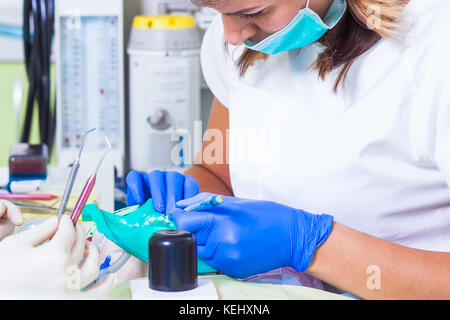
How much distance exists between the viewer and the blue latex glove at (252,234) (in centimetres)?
92

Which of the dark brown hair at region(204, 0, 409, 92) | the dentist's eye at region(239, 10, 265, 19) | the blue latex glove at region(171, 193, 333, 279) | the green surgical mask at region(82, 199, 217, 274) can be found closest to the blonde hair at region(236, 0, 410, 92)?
the dark brown hair at region(204, 0, 409, 92)

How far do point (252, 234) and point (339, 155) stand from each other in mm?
257

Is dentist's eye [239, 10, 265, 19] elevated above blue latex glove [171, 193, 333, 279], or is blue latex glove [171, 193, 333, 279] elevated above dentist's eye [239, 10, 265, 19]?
dentist's eye [239, 10, 265, 19]

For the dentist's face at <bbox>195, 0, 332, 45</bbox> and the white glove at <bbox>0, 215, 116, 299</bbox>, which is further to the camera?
the dentist's face at <bbox>195, 0, 332, 45</bbox>

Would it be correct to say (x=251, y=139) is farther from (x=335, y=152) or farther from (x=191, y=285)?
(x=191, y=285)

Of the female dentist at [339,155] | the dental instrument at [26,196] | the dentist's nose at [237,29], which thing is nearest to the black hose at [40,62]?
the dental instrument at [26,196]

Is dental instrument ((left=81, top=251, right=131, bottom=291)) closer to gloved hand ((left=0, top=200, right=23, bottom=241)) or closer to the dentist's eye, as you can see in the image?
gloved hand ((left=0, top=200, right=23, bottom=241))

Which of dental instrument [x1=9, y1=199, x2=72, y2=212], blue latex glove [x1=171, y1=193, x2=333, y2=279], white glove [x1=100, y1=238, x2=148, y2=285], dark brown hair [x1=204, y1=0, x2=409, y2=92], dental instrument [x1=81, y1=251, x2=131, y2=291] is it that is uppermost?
dark brown hair [x1=204, y1=0, x2=409, y2=92]

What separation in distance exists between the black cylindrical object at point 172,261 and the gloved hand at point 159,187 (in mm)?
253

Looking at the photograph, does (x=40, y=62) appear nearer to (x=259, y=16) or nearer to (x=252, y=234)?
(x=259, y=16)

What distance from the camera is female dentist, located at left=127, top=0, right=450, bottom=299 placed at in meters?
0.94

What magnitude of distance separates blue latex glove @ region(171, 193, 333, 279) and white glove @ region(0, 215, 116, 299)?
0.15m

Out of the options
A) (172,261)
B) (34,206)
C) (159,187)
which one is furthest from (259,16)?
(34,206)

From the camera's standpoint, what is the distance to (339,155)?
1089 millimetres
